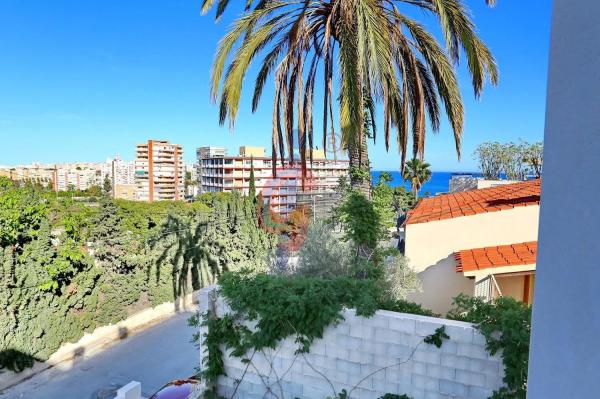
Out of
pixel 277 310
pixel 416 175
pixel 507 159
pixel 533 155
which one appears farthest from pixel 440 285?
pixel 507 159

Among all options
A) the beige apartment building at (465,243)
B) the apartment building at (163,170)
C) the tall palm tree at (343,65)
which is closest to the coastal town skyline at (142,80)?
the tall palm tree at (343,65)

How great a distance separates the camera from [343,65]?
484cm

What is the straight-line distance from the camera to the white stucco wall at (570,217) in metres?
0.87

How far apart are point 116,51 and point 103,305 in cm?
1633

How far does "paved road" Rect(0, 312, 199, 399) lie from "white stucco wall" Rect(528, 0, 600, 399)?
8.06 m

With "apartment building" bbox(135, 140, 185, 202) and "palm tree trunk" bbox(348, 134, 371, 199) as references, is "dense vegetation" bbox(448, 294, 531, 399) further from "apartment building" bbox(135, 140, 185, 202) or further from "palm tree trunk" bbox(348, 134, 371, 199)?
"apartment building" bbox(135, 140, 185, 202)

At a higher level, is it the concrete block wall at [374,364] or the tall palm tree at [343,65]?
the tall palm tree at [343,65]

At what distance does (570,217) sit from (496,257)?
5.71 m

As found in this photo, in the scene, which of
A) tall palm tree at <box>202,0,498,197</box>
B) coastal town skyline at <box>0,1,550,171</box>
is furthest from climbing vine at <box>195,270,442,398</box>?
tall palm tree at <box>202,0,498,197</box>

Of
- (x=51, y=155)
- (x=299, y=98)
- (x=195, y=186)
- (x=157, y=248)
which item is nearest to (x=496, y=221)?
(x=299, y=98)

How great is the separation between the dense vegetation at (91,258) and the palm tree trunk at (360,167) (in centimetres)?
241

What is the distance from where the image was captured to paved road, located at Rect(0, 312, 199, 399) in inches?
282

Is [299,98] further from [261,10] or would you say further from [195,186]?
[195,186]

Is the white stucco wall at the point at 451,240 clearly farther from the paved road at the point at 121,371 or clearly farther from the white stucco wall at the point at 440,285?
the paved road at the point at 121,371
